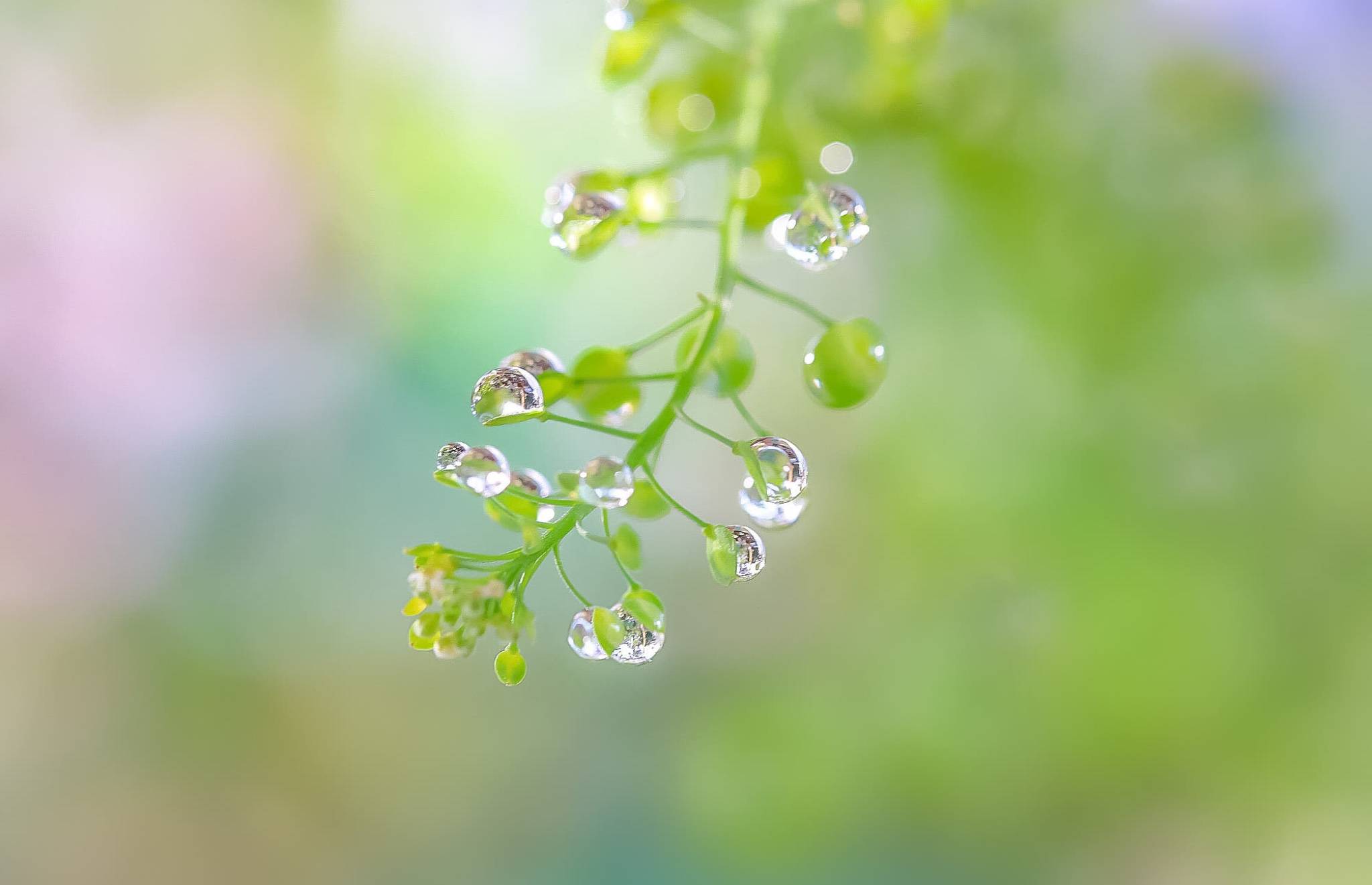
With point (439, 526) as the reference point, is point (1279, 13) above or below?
above

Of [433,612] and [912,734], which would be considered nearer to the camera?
[433,612]

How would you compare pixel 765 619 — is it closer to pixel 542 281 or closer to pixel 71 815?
pixel 542 281

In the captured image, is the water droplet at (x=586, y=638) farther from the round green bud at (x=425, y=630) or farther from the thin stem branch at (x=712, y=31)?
the thin stem branch at (x=712, y=31)

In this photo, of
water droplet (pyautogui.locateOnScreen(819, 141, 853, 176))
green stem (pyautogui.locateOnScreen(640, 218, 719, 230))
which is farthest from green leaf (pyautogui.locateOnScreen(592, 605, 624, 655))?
water droplet (pyautogui.locateOnScreen(819, 141, 853, 176))

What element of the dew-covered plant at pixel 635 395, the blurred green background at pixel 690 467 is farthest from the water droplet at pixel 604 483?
the blurred green background at pixel 690 467

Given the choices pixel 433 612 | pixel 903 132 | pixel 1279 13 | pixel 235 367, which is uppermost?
pixel 1279 13

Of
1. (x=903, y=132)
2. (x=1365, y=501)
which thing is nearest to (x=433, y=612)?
(x=903, y=132)

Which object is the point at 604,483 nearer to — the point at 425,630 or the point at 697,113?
the point at 425,630

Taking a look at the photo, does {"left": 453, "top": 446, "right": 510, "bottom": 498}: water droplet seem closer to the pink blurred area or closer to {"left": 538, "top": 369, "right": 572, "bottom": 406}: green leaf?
{"left": 538, "top": 369, "right": 572, "bottom": 406}: green leaf
